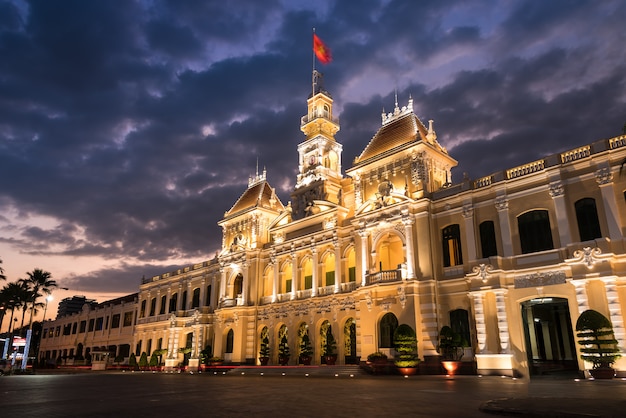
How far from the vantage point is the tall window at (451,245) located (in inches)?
1203

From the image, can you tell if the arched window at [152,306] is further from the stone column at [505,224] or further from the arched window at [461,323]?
the stone column at [505,224]

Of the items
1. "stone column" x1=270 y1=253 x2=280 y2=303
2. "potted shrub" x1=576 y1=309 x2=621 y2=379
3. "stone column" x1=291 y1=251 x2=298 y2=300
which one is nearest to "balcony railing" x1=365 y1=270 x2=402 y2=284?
"stone column" x1=291 y1=251 x2=298 y2=300

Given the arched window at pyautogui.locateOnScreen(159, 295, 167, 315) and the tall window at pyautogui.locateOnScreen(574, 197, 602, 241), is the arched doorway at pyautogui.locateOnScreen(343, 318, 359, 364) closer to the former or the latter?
the tall window at pyautogui.locateOnScreen(574, 197, 602, 241)

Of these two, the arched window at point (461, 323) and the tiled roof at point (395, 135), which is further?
the tiled roof at point (395, 135)

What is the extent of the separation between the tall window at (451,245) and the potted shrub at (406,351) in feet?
18.3

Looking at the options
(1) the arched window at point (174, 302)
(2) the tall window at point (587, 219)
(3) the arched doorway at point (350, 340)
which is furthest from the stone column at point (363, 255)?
(1) the arched window at point (174, 302)

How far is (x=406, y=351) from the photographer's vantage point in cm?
2797

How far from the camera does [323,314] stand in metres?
38.5

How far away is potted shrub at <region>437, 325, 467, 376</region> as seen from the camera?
27.1 m

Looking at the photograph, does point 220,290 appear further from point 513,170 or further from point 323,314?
point 513,170

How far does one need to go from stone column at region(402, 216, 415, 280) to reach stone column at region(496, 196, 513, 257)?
596cm

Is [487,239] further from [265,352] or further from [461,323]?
[265,352]

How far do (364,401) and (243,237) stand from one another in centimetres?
3782

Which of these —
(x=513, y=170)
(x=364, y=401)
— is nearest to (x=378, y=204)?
(x=513, y=170)
